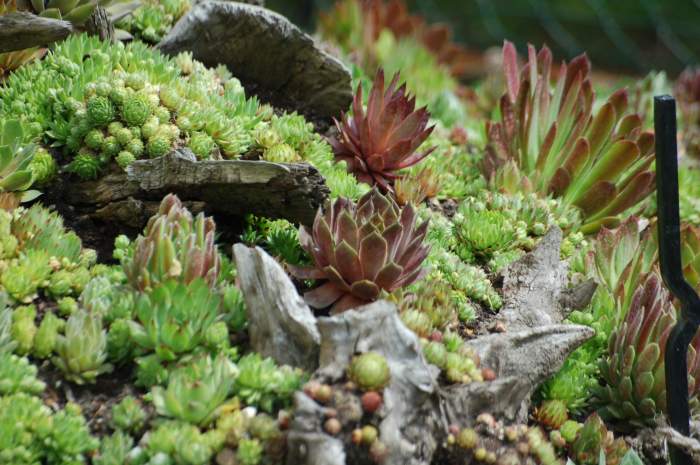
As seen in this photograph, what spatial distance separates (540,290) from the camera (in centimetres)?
321

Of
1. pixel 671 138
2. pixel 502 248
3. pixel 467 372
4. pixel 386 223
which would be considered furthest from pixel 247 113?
pixel 671 138

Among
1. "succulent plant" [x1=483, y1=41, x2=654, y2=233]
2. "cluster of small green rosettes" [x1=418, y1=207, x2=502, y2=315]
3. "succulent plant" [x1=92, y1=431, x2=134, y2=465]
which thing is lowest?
"succulent plant" [x1=92, y1=431, x2=134, y2=465]

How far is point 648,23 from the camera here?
10.5 m

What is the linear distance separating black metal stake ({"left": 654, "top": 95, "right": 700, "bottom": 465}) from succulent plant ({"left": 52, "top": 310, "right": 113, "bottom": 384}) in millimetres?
1778

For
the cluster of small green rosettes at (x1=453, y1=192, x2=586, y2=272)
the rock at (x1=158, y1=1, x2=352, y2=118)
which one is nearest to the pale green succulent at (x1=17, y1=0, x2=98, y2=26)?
the rock at (x1=158, y1=1, x2=352, y2=118)

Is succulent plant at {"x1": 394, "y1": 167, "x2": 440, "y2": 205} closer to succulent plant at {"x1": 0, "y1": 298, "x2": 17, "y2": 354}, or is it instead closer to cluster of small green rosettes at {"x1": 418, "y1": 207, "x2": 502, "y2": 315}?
cluster of small green rosettes at {"x1": 418, "y1": 207, "x2": 502, "y2": 315}

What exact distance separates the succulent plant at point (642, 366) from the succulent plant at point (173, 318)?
143cm

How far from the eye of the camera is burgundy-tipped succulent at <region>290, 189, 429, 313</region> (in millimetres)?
2705

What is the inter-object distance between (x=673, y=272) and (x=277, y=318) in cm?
127

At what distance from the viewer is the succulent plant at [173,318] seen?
246 centimetres

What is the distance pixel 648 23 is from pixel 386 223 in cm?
891

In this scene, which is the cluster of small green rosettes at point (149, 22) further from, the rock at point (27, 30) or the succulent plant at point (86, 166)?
the succulent plant at point (86, 166)

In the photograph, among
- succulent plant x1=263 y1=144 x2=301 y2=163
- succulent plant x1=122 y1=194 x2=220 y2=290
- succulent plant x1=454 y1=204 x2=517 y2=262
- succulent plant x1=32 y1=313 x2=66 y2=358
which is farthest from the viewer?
succulent plant x1=454 y1=204 x2=517 y2=262

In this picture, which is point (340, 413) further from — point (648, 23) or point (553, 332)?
point (648, 23)
